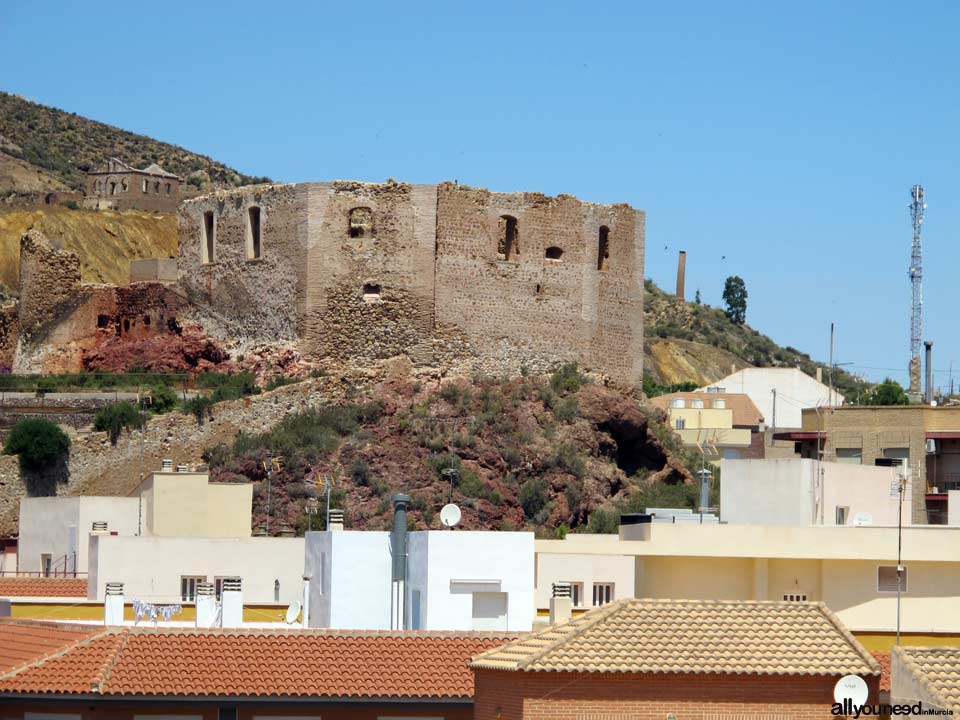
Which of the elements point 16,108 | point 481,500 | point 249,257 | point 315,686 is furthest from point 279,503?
point 16,108

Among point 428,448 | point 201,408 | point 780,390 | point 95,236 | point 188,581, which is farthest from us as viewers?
point 780,390

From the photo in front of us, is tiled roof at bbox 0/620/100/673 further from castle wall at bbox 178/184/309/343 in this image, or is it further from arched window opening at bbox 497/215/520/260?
arched window opening at bbox 497/215/520/260

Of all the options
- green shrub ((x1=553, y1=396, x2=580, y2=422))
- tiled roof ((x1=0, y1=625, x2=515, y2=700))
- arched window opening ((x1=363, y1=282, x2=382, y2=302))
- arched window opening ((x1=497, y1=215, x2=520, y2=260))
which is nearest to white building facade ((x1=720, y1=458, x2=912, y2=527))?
tiled roof ((x1=0, y1=625, x2=515, y2=700))

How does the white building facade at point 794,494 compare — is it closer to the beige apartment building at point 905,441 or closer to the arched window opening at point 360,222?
the beige apartment building at point 905,441

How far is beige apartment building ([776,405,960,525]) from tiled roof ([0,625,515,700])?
2325 cm

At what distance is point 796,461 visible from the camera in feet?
126

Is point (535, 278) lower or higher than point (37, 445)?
higher

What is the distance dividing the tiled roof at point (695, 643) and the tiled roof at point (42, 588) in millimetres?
17577

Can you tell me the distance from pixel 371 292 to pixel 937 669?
134 ft

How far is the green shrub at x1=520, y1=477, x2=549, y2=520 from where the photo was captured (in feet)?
196

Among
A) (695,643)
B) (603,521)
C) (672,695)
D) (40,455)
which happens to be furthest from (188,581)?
(40,455)

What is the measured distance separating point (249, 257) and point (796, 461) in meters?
28.8

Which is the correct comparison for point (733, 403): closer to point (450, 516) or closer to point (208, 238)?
point (208, 238)

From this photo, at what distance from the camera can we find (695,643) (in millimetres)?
23906
